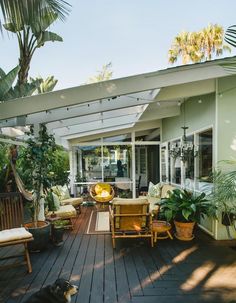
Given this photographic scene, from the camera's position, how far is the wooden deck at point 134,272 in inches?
108

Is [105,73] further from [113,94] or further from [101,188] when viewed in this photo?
[113,94]

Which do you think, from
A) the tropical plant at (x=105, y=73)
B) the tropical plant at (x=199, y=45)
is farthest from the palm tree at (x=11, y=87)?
the tropical plant at (x=105, y=73)

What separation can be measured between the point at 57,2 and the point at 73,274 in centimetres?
342

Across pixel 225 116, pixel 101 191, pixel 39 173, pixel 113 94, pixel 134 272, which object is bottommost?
pixel 134 272

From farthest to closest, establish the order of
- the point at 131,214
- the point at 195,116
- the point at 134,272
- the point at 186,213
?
the point at 195,116 < the point at 186,213 < the point at 131,214 < the point at 134,272

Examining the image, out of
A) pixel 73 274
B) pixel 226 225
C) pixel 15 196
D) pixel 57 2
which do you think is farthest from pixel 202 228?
pixel 57 2

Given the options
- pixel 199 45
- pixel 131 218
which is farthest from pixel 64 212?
pixel 199 45

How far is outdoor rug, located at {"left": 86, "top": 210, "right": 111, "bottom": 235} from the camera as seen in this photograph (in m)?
5.33

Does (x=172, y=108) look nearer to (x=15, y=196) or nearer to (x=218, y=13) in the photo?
(x=218, y=13)

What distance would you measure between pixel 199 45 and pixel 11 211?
1158 centimetres

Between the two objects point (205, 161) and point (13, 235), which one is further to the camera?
point (205, 161)

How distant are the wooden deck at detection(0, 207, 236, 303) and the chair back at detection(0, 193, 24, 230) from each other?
19.1 inches

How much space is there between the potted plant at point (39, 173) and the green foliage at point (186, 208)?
2.46 meters

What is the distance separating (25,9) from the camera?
6.37 feet
